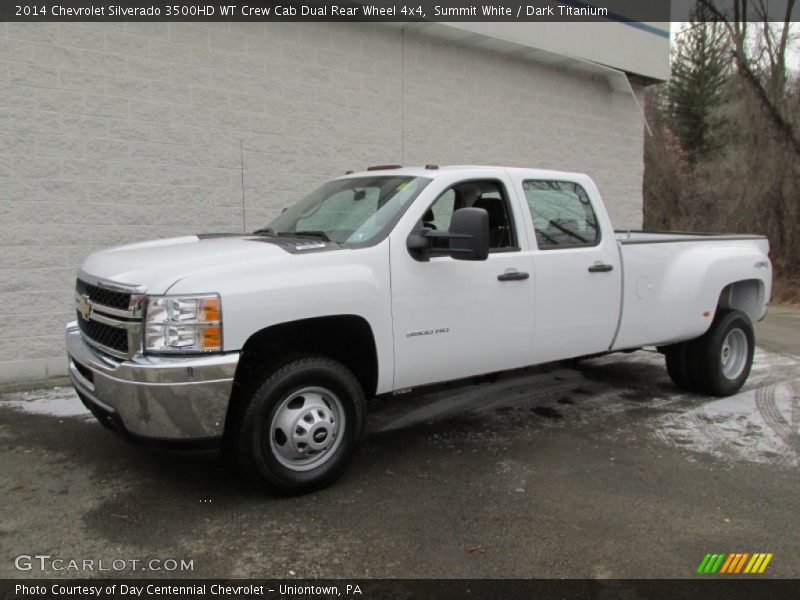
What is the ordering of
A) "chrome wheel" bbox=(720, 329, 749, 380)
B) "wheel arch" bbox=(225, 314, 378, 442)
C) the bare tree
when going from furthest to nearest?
the bare tree, "chrome wheel" bbox=(720, 329, 749, 380), "wheel arch" bbox=(225, 314, 378, 442)

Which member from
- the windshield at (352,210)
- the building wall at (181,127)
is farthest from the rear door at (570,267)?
the building wall at (181,127)

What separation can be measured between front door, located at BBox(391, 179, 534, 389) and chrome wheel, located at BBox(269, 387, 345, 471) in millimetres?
508

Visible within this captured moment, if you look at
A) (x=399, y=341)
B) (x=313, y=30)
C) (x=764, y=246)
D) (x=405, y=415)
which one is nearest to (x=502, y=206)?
(x=399, y=341)

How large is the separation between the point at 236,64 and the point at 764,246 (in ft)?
19.6

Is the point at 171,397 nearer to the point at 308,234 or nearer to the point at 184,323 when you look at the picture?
the point at 184,323

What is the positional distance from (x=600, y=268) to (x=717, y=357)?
5.84 feet

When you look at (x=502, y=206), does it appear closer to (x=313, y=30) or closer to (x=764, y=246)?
(x=764, y=246)

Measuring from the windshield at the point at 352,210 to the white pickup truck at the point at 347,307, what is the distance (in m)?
0.02

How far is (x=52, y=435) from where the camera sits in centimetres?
513

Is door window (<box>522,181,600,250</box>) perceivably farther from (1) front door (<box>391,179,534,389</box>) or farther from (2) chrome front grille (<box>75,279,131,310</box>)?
(2) chrome front grille (<box>75,279,131,310</box>)

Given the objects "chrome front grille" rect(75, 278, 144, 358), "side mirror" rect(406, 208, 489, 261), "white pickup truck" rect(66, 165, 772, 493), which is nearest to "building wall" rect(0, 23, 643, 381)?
"white pickup truck" rect(66, 165, 772, 493)

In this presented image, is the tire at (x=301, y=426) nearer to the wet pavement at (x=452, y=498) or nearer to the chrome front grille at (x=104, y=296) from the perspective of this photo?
the wet pavement at (x=452, y=498)

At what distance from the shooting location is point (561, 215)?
526 cm

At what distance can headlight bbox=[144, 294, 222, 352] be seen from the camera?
3506mm
